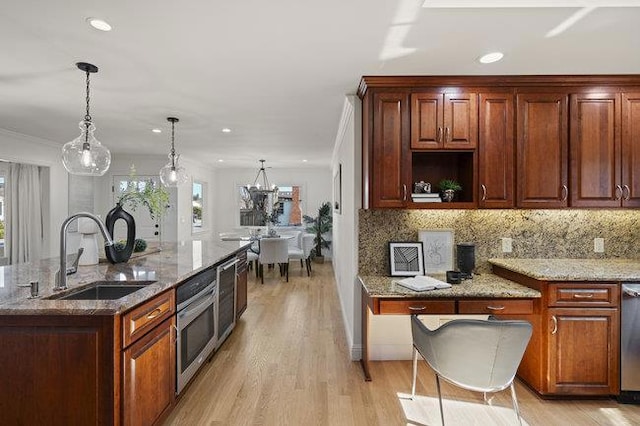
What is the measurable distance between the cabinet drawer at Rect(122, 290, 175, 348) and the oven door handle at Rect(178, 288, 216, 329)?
0.54 ft

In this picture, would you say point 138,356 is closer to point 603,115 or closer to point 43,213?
point 603,115

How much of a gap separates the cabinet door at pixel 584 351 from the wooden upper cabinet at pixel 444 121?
4.69ft

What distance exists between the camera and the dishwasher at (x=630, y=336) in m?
2.26

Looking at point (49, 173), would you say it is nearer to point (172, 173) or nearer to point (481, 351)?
point (172, 173)

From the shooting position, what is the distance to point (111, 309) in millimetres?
1551

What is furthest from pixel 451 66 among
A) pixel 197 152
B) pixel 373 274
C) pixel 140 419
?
pixel 197 152

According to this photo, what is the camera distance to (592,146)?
8.68 ft

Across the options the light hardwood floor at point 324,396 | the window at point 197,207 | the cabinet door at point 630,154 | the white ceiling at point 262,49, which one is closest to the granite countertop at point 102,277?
the light hardwood floor at point 324,396

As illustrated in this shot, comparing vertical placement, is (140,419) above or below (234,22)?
below

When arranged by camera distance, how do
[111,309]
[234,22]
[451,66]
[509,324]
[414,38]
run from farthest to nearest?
[451,66]
[414,38]
[234,22]
[509,324]
[111,309]

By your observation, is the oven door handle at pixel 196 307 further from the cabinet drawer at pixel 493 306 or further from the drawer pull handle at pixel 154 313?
the cabinet drawer at pixel 493 306

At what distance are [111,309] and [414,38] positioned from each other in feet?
7.54

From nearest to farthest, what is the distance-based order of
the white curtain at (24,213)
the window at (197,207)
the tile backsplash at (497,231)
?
the tile backsplash at (497,231) → the white curtain at (24,213) → the window at (197,207)

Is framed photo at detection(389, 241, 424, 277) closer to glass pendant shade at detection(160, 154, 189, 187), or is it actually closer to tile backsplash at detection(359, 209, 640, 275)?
tile backsplash at detection(359, 209, 640, 275)
